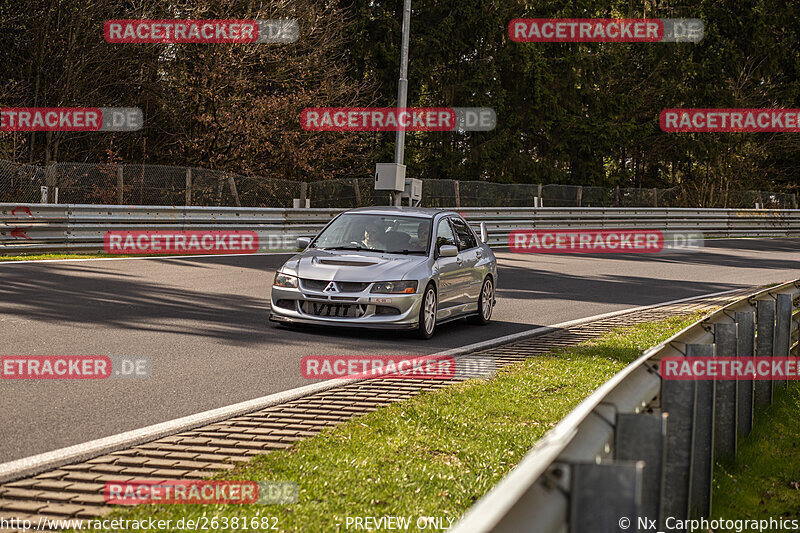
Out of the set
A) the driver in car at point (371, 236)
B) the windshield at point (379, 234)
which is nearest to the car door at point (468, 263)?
the windshield at point (379, 234)

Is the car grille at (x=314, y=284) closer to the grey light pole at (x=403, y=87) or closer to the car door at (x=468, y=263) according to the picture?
the car door at (x=468, y=263)

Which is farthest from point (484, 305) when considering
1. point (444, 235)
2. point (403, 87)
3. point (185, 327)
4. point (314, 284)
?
point (403, 87)

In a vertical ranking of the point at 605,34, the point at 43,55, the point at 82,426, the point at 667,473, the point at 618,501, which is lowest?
the point at 82,426

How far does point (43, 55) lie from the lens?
92.1ft

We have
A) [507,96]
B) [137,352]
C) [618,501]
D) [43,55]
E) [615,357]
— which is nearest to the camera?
[618,501]

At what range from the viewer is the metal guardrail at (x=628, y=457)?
2.23 metres

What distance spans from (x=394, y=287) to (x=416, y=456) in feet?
17.5

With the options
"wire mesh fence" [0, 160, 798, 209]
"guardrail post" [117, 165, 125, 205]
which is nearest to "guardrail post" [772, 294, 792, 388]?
"wire mesh fence" [0, 160, 798, 209]

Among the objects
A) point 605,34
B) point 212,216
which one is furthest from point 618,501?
point 605,34

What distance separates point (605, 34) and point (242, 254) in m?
27.8

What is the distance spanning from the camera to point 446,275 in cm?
1202

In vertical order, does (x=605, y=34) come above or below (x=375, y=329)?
above

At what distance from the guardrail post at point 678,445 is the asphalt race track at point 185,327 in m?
3.57

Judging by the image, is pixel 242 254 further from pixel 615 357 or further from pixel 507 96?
pixel 507 96
